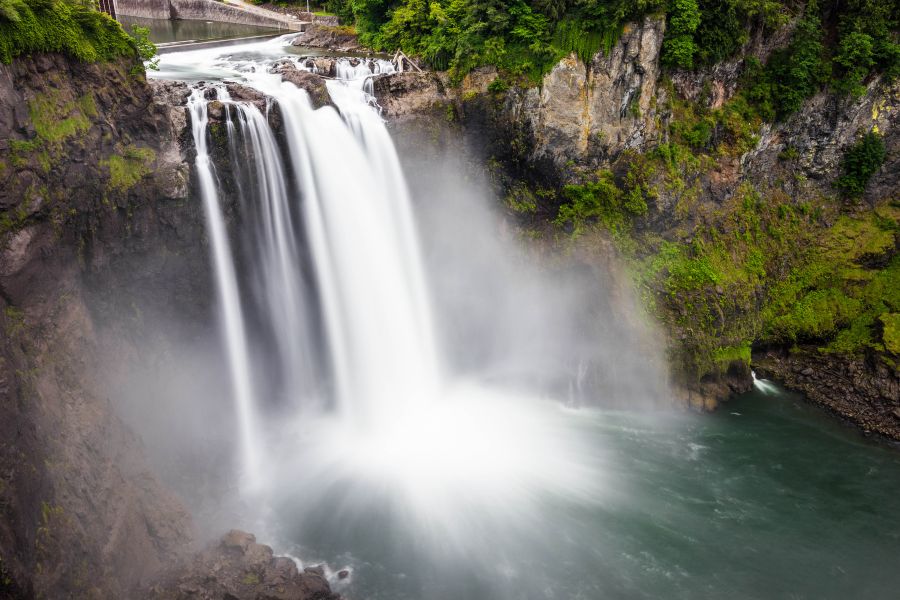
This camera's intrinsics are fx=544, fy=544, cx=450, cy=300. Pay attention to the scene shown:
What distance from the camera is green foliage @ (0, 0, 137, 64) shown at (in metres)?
10.8

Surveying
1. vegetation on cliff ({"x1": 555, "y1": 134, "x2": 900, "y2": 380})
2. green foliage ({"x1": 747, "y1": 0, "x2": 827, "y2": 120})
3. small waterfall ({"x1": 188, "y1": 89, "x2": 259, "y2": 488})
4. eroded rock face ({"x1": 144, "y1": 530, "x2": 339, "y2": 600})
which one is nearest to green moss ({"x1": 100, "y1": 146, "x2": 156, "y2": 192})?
small waterfall ({"x1": 188, "y1": 89, "x2": 259, "y2": 488})

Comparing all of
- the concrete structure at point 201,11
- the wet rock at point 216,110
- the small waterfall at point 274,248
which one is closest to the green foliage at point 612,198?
the small waterfall at point 274,248

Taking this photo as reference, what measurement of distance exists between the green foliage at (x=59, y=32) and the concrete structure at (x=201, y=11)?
2348cm

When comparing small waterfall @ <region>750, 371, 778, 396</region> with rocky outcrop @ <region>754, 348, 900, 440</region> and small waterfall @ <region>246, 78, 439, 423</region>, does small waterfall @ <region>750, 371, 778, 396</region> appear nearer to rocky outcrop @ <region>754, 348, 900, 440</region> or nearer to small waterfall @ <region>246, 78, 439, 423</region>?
rocky outcrop @ <region>754, 348, 900, 440</region>

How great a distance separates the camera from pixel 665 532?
1342 cm

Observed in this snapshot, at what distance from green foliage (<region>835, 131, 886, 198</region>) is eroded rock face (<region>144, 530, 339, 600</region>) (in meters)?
22.7

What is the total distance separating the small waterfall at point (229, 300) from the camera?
14352 mm

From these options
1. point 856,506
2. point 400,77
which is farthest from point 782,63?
point 856,506

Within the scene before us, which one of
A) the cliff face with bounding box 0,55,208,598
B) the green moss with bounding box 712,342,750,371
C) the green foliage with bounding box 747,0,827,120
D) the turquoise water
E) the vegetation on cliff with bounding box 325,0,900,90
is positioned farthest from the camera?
the green foliage with bounding box 747,0,827,120

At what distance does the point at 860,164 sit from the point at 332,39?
23.2m

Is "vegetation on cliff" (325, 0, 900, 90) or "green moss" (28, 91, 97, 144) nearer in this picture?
"green moss" (28, 91, 97, 144)

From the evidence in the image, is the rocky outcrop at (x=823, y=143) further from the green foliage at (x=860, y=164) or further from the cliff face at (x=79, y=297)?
the cliff face at (x=79, y=297)

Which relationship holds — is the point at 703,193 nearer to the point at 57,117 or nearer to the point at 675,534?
the point at 675,534

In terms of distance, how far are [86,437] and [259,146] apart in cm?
835
